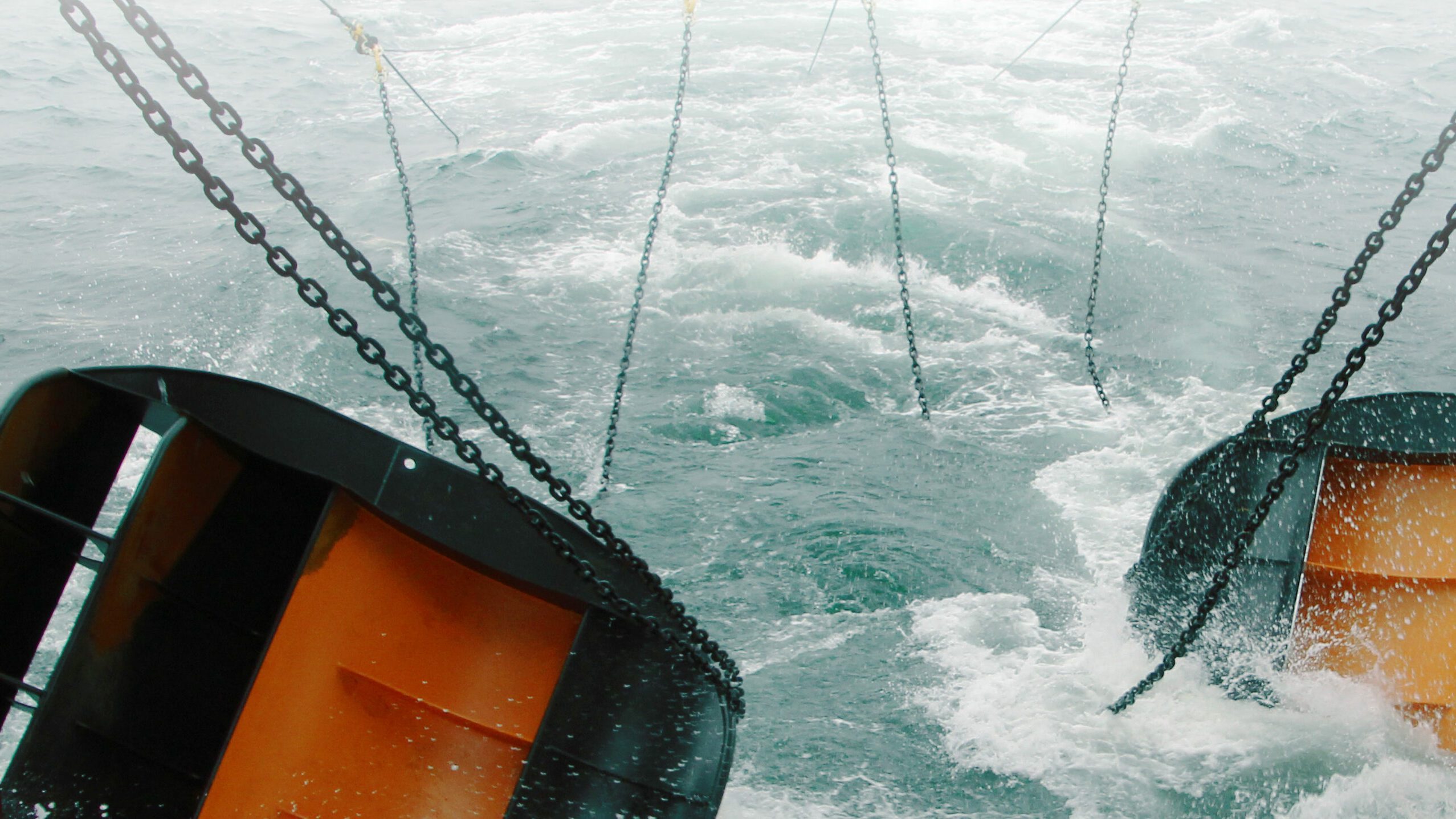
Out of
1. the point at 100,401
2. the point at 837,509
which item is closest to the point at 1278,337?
the point at 837,509

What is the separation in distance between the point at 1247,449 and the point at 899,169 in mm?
10629

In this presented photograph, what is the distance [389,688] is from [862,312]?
6.89m

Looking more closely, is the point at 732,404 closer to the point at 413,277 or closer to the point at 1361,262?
the point at 413,277

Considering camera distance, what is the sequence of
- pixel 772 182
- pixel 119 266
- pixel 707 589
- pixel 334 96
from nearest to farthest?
pixel 707 589 < pixel 119 266 < pixel 772 182 < pixel 334 96

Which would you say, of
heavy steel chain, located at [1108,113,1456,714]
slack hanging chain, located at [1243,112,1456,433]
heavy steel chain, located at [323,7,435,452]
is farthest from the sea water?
slack hanging chain, located at [1243,112,1456,433]

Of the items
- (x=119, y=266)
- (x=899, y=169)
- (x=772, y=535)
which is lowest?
(x=119, y=266)

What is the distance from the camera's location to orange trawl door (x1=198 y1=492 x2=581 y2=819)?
12.6 feet

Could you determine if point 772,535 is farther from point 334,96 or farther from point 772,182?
point 334,96

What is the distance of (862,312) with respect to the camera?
9.99 metres

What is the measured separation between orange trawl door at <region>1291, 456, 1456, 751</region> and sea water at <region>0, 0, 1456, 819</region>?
18 centimetres

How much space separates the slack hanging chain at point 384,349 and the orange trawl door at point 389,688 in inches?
26.5

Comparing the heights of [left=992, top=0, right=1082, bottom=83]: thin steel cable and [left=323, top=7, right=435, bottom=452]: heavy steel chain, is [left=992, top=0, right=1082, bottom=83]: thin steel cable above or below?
above

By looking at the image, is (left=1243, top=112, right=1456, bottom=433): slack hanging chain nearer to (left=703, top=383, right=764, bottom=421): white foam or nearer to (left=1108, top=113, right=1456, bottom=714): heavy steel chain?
(left=1108, top=113, right=1456, bottom=714): heavy steel chain

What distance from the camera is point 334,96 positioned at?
19391 mm
